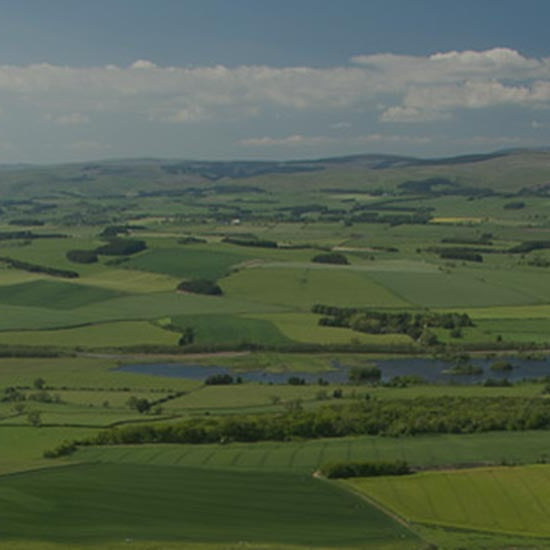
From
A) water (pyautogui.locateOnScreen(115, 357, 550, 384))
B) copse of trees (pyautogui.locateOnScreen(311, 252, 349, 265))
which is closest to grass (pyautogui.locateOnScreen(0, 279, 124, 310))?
water (pyautogui.locateOnScreen(115, 357, 550, 384))

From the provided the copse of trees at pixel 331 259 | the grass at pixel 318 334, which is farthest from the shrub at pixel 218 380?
the copse of trees at pixel 331 259

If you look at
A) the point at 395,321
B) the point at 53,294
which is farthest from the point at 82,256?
the point at 395,321

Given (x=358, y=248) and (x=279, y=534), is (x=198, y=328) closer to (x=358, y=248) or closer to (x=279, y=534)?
(x=279, y=534)

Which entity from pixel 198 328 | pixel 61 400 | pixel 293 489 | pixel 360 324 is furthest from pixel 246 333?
pixel 293 489

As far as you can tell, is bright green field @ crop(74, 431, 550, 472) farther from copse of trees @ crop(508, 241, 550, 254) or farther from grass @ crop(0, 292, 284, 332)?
copse of trees @ crop(508, 241, 550, 254)

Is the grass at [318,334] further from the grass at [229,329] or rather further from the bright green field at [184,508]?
the bright green field at [184,508]

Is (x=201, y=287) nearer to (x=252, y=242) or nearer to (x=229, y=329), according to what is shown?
(x=229, y=329)
